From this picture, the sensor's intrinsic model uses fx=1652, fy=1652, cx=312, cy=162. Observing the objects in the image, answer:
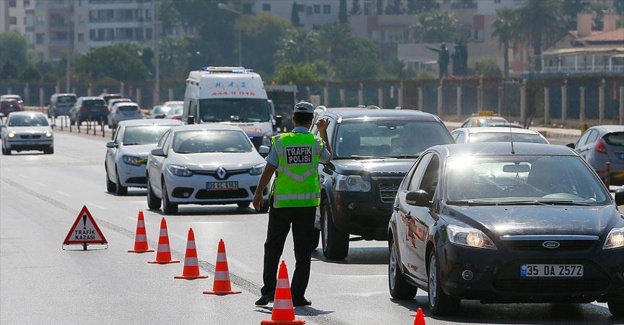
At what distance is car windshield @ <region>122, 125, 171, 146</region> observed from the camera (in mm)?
34438

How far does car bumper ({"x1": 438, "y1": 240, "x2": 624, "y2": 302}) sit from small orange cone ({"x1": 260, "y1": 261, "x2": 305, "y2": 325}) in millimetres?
1258

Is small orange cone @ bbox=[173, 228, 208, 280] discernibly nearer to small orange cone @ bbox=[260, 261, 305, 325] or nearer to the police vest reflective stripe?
the police vest reflective stripe

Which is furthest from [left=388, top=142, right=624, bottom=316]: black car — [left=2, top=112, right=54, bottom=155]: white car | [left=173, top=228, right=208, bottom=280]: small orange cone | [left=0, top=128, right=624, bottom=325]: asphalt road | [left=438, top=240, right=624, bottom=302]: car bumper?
[left=2, top=112, right=54, bottom=155]: white car

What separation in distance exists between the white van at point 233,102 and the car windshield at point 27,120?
15.7 metres

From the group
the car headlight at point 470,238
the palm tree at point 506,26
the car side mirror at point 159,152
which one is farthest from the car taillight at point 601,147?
the palm tree at point 506,26

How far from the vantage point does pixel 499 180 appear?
44.4ft

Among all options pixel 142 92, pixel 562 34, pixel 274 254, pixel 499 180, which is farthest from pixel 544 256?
pixel 562 34

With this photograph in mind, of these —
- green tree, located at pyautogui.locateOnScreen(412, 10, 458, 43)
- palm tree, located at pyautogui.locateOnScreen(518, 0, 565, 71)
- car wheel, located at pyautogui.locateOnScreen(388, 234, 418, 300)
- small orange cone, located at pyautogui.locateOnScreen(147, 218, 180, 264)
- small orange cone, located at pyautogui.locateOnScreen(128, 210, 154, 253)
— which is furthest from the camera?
green tree, located at pyautogui.locateOnScreen(412, 10, 458, 43)

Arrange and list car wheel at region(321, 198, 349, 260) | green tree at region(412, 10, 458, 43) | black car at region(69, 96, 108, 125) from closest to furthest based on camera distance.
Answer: car wheel at region(321, 198, 349, 260)
black car at region(69, 96, 108, 125)
green tree at region(412, 10, 458, 43)

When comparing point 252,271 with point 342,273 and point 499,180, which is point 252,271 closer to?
point 342,273

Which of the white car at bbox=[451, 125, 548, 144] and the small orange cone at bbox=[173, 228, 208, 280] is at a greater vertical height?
the white car at bbox=[451, 125, 548, 144]

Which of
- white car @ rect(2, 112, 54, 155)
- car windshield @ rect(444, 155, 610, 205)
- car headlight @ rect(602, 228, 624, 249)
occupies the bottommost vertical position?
white car @ rect(2, 112, 54, 155)

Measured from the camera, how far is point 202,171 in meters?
26.4

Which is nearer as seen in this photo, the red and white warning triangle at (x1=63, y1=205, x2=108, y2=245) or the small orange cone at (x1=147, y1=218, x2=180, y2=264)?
the small orange cone at (x1=147, y1=218, x2=180, y2=264)
